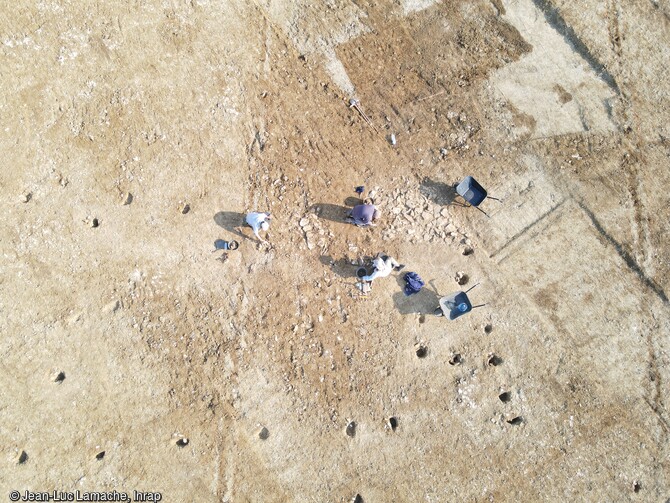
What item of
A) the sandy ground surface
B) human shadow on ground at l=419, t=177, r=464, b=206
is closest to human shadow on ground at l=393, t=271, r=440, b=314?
the sandy ground surface

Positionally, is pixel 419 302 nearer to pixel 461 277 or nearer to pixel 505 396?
pixel 461 277

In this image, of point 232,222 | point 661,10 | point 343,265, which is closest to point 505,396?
point 343,265

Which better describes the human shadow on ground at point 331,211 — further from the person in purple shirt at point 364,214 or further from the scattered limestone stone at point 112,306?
the scattered limestone stone at point 112,306

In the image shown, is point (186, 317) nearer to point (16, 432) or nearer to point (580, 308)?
point (16, 432)

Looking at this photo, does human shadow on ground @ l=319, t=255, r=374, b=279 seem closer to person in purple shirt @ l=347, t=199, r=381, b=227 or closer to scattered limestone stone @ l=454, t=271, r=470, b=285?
person in purple shirt @ l=347, t=199, r=381, b=227

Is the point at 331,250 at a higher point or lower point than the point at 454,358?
higher
